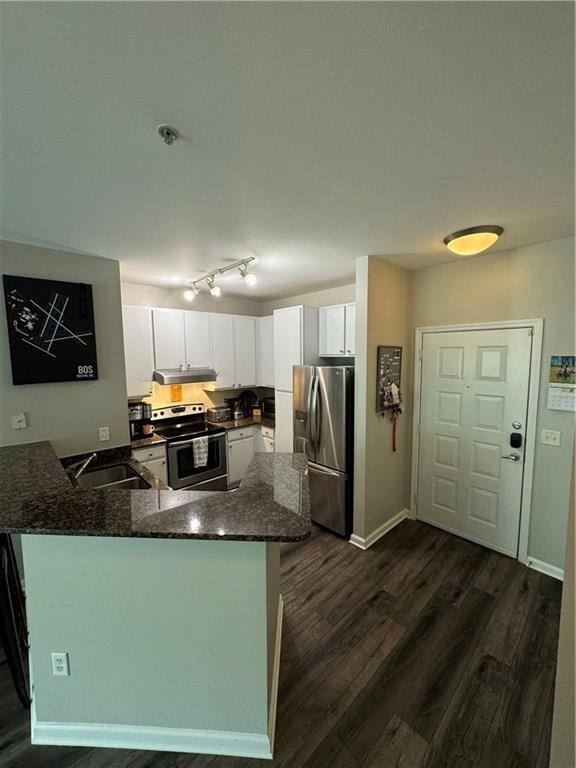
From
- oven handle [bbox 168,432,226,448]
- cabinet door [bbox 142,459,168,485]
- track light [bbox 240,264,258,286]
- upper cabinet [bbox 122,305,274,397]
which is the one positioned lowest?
cabinet door [bbox 142,459,168,485]

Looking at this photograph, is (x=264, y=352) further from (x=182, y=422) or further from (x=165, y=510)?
(x=165, y=510)

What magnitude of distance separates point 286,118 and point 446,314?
2391 millimetres

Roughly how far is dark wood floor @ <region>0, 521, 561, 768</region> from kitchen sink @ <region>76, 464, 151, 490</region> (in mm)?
1098

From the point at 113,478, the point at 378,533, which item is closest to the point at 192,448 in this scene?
the point at 113,478

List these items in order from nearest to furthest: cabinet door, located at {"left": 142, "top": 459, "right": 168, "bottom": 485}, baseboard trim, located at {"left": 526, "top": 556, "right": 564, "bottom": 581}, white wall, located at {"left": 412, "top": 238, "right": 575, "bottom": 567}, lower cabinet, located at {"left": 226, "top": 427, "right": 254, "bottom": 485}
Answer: white wall, located at {"left": 412, "top": 238, "right": 575, "bottom": 567} → baseboard trim, located at {"left": 526, "top": 556, "right": 564, "bottom": 581} → cabinet door, located at {"left": 142, "top": 459, "right": 168, "bottom": 485} → lower cabinet, located at {"left": 226, "top": 427, "right": 254, "bottom": 485}

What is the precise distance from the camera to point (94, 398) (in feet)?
8.58

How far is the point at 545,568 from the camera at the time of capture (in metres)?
2.48

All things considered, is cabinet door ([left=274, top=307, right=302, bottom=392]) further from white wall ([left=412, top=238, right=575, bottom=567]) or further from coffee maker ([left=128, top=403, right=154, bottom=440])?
white wall ([left=412, top=238, right=575, bottom=567])

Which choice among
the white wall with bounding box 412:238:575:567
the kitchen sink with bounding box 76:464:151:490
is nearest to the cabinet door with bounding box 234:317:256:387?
the kitchen sink with bounding box 76:464:151:490

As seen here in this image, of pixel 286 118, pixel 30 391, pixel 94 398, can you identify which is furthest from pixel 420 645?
pixel 30 391

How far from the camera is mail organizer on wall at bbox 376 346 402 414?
2807mm

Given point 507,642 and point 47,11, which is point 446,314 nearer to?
point 507,642

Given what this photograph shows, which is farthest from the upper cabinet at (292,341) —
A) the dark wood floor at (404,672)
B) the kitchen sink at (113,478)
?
the dark wood floor at (404,672)

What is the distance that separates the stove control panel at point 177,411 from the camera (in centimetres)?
368
